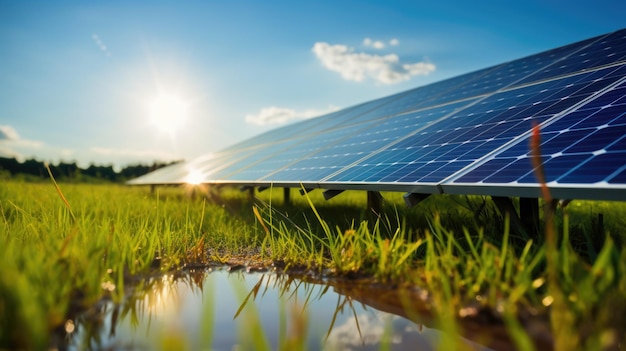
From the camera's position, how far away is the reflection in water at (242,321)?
6.64ft

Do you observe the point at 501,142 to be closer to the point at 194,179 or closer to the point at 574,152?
the point at 574,152

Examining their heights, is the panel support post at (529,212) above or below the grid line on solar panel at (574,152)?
below

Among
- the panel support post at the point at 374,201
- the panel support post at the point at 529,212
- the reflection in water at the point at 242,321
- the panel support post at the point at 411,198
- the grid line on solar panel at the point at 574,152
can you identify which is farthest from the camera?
the panel support post at the point at 374,201

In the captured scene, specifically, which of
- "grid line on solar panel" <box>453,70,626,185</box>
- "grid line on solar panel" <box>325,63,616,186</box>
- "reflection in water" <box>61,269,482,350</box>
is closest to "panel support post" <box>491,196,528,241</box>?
"grid line on solar panel" <box>453,70,626,185</box>

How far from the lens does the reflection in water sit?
6.64 ft

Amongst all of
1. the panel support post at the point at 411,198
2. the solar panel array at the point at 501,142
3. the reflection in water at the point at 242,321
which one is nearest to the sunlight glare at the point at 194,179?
the solar panel array at the point at 501,142

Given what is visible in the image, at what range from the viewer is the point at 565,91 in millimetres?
5270

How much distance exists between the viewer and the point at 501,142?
13.8 feet

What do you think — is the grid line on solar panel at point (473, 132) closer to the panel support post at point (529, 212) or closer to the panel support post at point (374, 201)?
the panel support post at point (374, 201)

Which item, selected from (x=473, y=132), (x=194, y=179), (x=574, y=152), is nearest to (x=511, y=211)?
(x=574, y=152)

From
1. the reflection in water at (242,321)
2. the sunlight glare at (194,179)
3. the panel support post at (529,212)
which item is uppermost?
the sunlight glare at (194,179)

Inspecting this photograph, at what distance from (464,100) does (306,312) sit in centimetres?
590

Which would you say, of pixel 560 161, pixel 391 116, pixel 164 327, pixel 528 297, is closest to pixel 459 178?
pixel 560 161

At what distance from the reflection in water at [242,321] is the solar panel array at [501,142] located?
4.51ft
